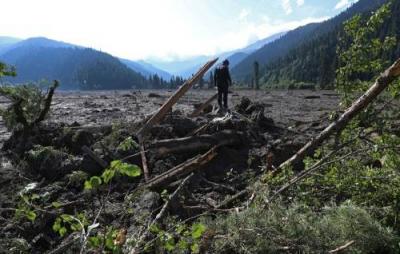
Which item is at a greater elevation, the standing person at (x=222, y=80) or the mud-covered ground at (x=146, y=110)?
the standing person at (x=222, y=80)

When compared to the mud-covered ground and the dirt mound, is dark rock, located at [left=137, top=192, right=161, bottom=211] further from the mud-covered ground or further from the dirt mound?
the mud-covered ground

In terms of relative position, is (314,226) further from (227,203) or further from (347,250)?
(227,203)

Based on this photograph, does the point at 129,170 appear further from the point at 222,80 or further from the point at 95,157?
the point at 222,80

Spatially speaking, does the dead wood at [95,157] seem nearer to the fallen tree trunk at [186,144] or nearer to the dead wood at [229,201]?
the fallen tree trunk at [186,144]

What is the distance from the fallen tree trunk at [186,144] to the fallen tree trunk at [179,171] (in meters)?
0.71

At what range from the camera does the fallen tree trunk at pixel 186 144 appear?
10.1 m

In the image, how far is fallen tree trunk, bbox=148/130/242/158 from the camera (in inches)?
397

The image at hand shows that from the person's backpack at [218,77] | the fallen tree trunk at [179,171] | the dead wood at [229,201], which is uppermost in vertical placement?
the person's backpack at [218,77]

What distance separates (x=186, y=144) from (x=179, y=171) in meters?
1.51

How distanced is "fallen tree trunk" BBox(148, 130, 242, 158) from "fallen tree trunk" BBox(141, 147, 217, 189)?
27.8 inches

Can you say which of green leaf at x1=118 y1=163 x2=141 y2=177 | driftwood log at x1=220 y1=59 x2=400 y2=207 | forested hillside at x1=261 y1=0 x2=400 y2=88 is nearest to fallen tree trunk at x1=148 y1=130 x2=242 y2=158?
driftwood log at x1=220 y1=59 x2=400 y2=207

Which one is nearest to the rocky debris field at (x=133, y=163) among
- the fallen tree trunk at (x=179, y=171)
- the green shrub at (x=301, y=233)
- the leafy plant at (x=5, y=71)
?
the fallen tree trunk at (x=179, y=171)

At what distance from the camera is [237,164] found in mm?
9914

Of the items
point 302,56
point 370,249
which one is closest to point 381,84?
point 370,249
